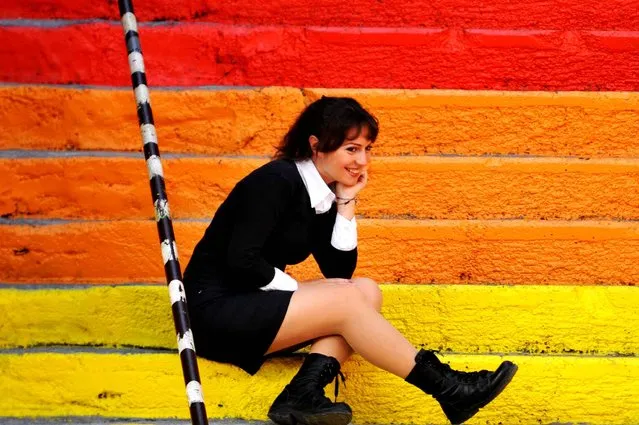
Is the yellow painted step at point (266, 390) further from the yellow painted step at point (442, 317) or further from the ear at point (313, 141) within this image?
the ear at point (313, 141)

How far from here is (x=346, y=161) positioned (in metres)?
3.46

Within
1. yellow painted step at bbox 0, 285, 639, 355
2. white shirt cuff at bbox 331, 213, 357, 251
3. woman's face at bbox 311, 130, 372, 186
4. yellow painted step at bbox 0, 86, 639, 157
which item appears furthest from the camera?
yellow painted step at bbox 0, 86, 639, 157

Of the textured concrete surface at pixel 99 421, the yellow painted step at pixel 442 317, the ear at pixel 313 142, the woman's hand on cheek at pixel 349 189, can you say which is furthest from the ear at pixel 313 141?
the textured concrete surface at pixel 99 421

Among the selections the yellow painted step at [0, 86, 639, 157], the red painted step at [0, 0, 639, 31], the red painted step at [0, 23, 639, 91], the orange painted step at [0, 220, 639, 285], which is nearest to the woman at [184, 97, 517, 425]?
the orange painted step at [0, 220, 639, 285]

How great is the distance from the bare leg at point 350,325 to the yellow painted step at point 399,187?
2.96 feet

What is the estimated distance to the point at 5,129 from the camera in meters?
4.23

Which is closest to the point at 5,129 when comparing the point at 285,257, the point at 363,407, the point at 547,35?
the point at 285,257

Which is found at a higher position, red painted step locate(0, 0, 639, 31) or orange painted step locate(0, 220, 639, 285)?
red painted step locate(0, 0, 639, 31)

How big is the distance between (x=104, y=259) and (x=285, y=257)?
3.02 ft

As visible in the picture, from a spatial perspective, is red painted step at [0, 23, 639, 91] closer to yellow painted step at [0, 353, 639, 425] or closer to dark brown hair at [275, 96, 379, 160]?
dark brown hair at [275, 96, 379, 160]

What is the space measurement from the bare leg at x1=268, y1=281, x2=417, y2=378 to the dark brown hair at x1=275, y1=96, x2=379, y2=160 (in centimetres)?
49

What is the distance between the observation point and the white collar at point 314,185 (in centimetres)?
347

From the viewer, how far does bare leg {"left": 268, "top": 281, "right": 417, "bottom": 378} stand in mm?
3338

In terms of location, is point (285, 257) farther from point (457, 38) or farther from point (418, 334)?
point (457, 38)
